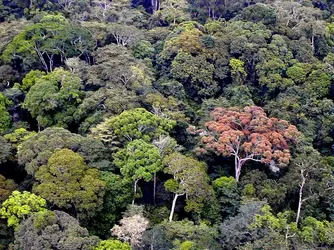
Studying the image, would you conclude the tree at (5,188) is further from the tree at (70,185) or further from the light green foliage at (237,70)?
the light green foliage at (237,70)

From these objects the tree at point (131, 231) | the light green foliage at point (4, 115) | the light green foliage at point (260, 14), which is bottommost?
the tree at point (131, 231)

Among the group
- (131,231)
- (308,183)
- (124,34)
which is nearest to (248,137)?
(308,183)

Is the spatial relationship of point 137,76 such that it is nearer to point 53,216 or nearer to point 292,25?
point 53,216

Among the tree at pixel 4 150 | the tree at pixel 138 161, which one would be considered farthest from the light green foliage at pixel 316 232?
the tree at pixel 4 150

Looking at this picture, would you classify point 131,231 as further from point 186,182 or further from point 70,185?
point 186,182

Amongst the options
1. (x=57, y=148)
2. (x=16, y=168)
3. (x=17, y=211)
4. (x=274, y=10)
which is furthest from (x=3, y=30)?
(x=274, y=10)

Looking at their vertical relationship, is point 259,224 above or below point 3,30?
below
